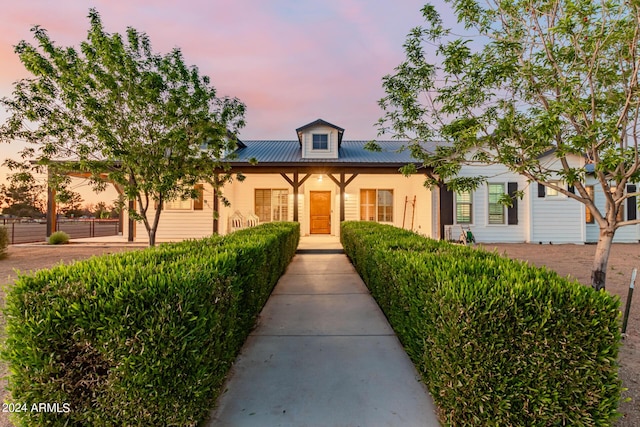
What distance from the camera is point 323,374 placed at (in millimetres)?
2430

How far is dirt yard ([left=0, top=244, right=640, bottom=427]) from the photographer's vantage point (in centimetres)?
225

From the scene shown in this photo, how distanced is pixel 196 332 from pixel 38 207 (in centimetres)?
7334

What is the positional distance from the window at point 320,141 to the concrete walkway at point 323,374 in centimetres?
854

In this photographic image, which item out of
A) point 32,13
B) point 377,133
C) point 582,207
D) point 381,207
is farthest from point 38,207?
point 582,207

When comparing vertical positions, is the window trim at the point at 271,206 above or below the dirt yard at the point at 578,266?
above

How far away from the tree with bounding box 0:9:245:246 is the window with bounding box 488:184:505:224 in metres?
11.2

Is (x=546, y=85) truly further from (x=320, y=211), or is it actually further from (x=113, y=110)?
(x=320, y=211)

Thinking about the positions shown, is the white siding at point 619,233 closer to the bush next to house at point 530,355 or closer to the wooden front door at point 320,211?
the wooden front door at point 320,211

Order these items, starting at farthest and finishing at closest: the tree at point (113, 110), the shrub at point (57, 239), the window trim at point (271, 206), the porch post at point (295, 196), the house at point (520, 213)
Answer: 1. the window trim at point (271, 206)
2. the house at point (520, 213)
3. the shrub at point (57, 239)
4. the porch post at point (295, 196)
5. the tree at point (113, 110)

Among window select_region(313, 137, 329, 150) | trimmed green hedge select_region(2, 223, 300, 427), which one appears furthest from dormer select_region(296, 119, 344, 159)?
trimmed green hedge select_region(2, 223, 300, 427)

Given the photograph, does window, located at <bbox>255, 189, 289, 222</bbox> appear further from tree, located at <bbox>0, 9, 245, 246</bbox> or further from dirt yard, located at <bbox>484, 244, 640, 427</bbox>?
dirt yard, located at <bbox>484, 244, 640, 427</bbox>

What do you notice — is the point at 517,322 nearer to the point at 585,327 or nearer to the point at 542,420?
the point at 585,327

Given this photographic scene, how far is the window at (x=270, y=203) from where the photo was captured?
1285cm

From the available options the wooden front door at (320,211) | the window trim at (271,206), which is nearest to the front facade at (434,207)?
the window trim at (271,206)
